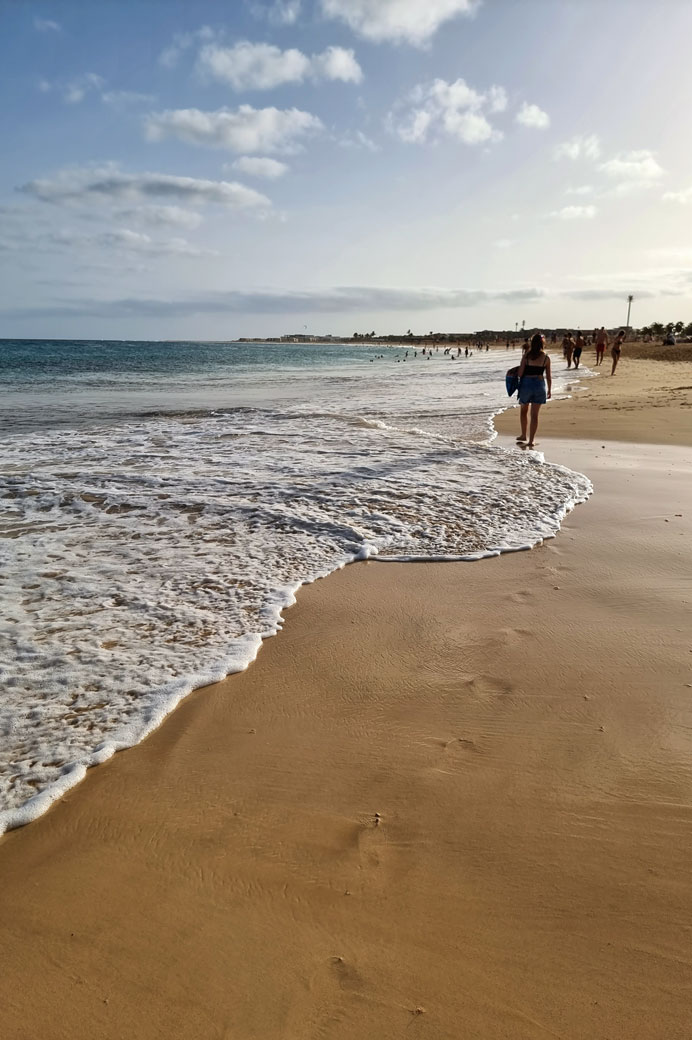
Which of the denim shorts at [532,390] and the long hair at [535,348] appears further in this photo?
the long hair at [535,348]

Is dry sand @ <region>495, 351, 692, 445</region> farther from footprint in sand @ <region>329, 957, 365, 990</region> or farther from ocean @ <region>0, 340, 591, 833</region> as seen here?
footprint in sand @ <region>329, 957, 365, 990</region>

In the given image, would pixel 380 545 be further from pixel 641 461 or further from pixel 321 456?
pixel 641 461

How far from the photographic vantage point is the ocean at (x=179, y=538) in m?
2.93

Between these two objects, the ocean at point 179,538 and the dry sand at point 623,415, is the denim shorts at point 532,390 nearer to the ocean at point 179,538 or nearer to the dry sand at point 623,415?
the ocean at point 179,538

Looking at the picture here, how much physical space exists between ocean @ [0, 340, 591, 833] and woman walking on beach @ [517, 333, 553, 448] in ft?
2.78

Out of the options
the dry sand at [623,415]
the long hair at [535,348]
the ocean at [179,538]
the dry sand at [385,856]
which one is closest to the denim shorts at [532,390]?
the long hair at [535,348]

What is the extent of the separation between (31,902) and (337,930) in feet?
3.25

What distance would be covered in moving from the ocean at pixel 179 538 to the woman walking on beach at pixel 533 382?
2.78 feet

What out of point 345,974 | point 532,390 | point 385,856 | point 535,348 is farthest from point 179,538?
point 535,348

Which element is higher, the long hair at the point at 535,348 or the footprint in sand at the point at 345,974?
the long hair at the point at 535,348

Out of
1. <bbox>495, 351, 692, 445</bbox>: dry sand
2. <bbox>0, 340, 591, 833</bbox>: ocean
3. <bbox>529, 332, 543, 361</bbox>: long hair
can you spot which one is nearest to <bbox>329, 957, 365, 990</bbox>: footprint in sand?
<bbox>0, 340, 591, 833</bbox>: ocean

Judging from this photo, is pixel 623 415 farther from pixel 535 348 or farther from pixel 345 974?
pixel 345 974

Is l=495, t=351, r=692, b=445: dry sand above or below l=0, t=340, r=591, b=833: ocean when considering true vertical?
above

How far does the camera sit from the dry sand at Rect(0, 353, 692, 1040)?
162 cm
